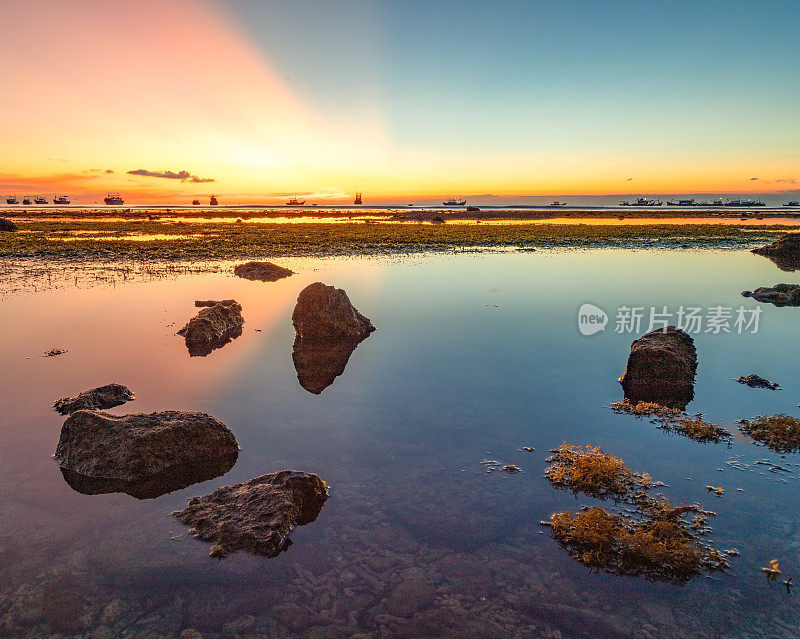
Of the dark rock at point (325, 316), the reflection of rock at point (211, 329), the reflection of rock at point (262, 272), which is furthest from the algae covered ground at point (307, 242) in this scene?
the dark rock at point (325, 316)

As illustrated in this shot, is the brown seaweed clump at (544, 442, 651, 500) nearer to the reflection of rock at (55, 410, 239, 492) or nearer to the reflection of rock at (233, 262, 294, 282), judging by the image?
the reflection of rock at (55, 410, 239, 492)

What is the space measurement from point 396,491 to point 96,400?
8.33 m

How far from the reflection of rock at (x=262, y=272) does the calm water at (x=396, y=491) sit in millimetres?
12251

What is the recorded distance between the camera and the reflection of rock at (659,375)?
1305cm

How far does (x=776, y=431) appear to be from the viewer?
1055cm

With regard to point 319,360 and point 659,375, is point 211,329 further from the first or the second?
point 659,375

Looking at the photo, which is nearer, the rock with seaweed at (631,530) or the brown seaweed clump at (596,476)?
the rock with seaweed at (631,530)

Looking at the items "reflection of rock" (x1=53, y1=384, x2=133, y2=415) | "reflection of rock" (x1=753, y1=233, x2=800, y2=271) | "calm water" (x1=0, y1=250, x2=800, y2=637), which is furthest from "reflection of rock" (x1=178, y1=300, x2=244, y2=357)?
"reflection of rock" (x1=753, y1=233, x2=800, y2=271)

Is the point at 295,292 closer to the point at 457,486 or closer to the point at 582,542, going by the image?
the point at 457,486

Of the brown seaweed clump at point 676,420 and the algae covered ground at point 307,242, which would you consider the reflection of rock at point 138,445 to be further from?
the algae covered ground at point 307,242

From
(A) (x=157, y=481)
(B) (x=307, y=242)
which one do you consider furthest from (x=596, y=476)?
(B) (x=307, y=242)

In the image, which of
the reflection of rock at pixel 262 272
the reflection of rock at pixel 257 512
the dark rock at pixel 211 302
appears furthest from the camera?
the reflection of rock at pixel 262 272

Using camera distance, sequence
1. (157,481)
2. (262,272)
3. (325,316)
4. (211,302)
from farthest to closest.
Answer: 1. (262,272)
2. (211,302)
3. (325,316)
4. (157,481)

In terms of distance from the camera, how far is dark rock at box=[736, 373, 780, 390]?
13.5 meters
